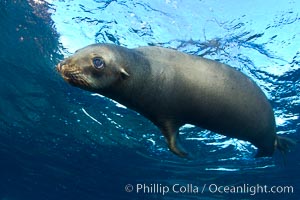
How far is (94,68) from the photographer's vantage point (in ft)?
12.5

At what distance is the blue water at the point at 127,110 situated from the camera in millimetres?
9297

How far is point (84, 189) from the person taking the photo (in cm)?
3728

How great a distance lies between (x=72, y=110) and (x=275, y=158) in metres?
12.0

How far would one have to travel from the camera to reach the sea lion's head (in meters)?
3.70

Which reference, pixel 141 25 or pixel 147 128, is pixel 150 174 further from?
pixel 141 25

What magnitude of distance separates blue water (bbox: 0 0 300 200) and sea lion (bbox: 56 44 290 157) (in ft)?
13.6

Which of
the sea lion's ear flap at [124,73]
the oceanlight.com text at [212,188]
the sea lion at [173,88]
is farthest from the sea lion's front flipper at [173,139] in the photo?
the oceanlight.com text at [212,188]

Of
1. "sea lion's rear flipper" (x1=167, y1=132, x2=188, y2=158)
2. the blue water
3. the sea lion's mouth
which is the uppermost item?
the blue water

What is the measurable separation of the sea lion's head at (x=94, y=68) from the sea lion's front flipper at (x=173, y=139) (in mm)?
1152

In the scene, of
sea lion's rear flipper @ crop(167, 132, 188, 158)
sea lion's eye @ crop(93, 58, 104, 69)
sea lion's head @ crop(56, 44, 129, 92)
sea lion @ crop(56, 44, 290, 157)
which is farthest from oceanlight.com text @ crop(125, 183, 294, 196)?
sea lion's eye @ crop(93, 58, 104, 69)

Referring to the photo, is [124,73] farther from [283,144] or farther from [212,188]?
[212,188]

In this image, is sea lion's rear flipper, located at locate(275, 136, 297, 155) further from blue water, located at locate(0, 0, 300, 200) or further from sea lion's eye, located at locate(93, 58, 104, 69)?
Answer: sea lion's eye, located at locate(93, 58, 104, 69)

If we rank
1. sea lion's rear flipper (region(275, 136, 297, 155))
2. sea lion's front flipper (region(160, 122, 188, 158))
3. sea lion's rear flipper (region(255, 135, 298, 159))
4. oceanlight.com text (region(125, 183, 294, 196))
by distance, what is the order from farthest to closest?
1. oceanlight.com text (region(125, 183, 294, 196))
2. sea lion's rear flipper (region(275, 136, 297, 155))
3. sea lion's rear flipper (region(255, 135, 298, 159))
4. sea lion's front flipper (region(160, 122, 188, 158))

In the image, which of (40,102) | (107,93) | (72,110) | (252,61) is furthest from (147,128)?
(107,93)
